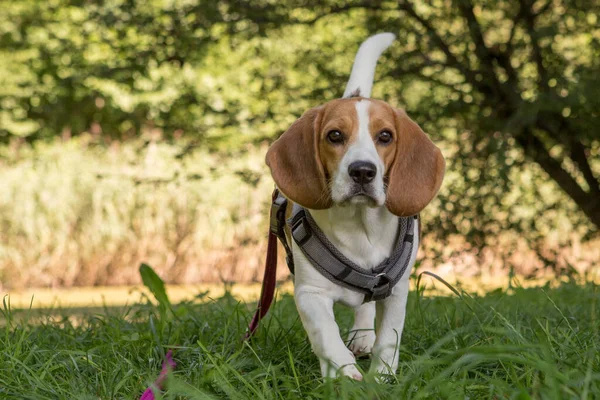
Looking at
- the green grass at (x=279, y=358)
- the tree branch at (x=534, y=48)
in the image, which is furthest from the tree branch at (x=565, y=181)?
the green grass at (x=279, y=358)

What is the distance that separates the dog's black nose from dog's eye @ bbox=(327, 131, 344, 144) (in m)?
0.15

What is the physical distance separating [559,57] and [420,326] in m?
3.67

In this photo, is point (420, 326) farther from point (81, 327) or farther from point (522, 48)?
point (522, 48)

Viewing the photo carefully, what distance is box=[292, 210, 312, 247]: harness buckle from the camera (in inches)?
104

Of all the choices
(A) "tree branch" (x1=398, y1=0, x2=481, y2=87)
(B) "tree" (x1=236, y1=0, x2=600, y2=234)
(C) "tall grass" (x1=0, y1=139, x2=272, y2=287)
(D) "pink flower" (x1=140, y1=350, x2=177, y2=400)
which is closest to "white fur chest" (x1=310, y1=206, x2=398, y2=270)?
(D) "pink flower" (x1=140, y1=350, x2=177, y2=400)

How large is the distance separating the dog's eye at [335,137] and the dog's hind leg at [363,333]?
69 cm

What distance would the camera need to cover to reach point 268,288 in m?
3.03

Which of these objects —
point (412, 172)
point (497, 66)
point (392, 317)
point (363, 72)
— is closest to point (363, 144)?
point (412, 172)

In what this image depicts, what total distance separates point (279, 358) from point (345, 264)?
44cm

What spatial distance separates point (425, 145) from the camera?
Result: 269 centimetres

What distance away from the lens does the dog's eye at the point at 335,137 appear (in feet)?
8.52

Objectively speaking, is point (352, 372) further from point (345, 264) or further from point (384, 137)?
point (384, 137)

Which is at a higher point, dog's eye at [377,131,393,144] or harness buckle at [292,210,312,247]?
dog's eye at [377,131,393,144]

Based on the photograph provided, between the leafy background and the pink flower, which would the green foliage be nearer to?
the pink flower
